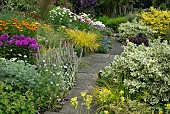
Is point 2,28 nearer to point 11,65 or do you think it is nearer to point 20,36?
point 20,36

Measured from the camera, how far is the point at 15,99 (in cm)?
352

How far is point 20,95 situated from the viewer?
3.60 meters

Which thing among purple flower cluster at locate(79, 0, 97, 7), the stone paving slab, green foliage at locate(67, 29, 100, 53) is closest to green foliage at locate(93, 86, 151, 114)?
the stone paving slab

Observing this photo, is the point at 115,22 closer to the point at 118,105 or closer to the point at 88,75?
the point at 88,75

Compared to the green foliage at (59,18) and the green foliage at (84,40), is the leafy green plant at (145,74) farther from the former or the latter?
the green foliage at (59,18)

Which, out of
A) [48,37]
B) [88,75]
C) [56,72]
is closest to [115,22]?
[48,37]

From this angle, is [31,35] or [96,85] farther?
[31,35]

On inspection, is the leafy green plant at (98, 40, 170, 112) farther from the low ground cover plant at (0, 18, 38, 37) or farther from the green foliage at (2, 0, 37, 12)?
the green foliage at (2, 0, 37, 12)

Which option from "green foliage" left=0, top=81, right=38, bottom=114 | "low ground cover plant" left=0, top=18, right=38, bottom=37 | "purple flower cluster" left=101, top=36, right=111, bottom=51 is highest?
"low ground cover plant" left=0, top=18, right=38, bottom=37

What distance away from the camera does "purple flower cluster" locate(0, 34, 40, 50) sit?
195 inches

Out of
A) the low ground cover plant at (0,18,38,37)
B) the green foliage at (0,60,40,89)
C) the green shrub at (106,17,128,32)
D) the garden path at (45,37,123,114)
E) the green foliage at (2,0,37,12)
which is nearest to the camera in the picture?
the green foliage at (0,60,40,89)

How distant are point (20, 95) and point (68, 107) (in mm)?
660

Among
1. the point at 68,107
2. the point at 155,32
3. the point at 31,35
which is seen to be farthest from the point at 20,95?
the point at 155,32

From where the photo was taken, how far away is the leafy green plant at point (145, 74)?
398 centimetres
